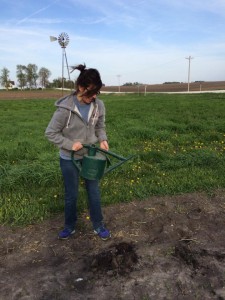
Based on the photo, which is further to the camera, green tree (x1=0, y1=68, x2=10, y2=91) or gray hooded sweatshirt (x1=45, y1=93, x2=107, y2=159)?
green tree (x1=0, y1=68, x2=10, y2=91)

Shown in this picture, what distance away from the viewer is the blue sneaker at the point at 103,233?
11.5 feet

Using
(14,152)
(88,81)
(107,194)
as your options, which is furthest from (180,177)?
(14,152)

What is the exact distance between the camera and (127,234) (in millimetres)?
3600

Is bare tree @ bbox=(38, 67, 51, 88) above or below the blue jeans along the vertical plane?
above

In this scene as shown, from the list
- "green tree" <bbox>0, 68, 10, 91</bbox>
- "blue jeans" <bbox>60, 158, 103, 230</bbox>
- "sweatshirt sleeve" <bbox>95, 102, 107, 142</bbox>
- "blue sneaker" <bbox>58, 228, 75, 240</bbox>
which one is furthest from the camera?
"green tree" <bbox>0, 68, 10, 91</bbox>

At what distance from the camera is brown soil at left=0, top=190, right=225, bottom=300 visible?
2713 mm

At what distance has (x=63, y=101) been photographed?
3.17 meters

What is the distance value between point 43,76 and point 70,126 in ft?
296

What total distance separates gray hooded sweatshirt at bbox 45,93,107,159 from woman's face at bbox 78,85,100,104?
0.35 ft

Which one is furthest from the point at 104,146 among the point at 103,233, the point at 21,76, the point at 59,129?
the point at 21,76

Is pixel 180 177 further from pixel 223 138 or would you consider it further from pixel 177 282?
pixel 223 138

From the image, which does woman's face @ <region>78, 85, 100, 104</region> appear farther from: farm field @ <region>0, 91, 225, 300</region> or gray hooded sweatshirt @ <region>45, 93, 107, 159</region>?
farm field @ <region>0, 91, 225, 300</region>

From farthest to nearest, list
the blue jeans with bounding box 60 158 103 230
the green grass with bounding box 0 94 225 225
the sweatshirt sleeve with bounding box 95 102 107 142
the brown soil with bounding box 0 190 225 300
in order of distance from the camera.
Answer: the green grass with bounding box 0 94 225 225
the sweatshirt sleeve with bounding box 95 102 107 142
the blue jeans with bounding box 60 158 103 230
the brown soil with bounding box 0 190 225 300

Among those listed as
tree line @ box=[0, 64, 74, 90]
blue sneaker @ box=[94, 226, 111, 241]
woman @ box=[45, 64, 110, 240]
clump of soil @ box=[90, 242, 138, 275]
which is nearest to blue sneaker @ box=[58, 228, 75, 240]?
woman @ box=[45, 64, 110, 240]
